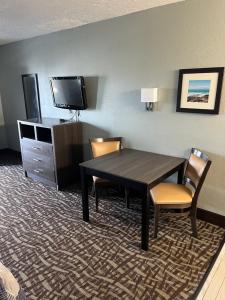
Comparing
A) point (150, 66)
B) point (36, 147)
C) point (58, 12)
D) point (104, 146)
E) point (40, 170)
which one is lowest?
point (40, 170)

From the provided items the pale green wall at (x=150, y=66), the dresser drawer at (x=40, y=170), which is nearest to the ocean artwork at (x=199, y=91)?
the pale green wall at (x=150, y=66)

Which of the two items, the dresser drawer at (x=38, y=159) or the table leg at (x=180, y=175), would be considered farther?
the dresser drawer at (x=38, y=159)

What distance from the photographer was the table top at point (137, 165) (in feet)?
7.11

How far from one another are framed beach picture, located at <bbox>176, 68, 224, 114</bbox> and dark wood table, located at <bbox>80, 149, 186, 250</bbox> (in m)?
0.62

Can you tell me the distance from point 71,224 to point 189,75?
2.14 metres

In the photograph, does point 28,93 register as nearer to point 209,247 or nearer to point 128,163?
point 128,163

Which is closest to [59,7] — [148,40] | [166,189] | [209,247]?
[148,40]

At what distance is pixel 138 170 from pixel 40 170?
196 cm

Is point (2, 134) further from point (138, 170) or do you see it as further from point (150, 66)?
point (138, 170)

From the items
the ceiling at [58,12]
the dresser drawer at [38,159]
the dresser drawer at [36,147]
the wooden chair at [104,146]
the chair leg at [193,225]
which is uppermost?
the ceiling at [58,12]

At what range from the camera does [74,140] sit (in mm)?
3578

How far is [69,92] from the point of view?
3541mm

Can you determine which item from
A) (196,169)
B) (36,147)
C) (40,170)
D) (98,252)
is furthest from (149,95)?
(40,170)

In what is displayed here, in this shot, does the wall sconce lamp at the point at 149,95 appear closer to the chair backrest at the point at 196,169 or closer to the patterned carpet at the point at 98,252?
the chair backrest at the point at 196,169
